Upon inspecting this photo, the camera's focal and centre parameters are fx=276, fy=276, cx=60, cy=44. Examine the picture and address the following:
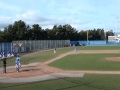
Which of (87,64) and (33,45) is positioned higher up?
(33,45)

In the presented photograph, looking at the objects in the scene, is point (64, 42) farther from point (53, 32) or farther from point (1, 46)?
point (1, 46)

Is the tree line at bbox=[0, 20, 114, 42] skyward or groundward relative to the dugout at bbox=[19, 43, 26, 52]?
skyward

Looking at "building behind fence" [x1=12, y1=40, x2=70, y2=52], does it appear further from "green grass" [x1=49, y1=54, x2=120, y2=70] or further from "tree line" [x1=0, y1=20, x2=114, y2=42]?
"green grass" [x1=49, y1=54, x2=120, y2=70]

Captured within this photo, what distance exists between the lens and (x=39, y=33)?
110625 mm

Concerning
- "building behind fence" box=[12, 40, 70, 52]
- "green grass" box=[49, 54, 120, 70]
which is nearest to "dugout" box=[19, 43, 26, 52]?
"building behind fence" box=[12, 40, 70, 52]

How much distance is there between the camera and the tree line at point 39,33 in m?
92.9

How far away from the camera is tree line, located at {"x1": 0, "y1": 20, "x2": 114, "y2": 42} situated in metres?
92.9

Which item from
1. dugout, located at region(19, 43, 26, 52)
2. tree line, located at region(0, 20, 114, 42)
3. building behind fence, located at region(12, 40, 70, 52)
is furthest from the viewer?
tree line, located at region(0, 20, 114, 42)

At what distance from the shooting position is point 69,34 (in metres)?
136

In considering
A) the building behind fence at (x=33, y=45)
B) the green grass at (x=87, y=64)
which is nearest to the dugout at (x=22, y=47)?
the building behind fence at (x=33, y=45)

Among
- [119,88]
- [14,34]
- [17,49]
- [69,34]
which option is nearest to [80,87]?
[119,88]

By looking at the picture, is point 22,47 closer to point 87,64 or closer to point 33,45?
point 33,45

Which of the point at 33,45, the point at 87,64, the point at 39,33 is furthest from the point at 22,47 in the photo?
the point at 39,33

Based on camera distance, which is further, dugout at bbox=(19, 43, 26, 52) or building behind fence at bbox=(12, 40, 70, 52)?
Answer: dugout at bbox=(19, 43, 26, 52)
